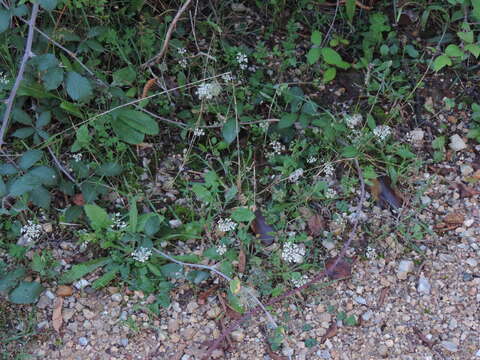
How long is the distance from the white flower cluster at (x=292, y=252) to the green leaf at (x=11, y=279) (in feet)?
2.90

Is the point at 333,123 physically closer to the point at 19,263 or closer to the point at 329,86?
the point at 329,86

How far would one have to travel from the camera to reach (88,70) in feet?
7.22

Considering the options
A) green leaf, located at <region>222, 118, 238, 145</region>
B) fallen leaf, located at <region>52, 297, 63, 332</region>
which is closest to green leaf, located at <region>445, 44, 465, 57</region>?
green leaf, located at <region>222, 118, 238, 145</region>

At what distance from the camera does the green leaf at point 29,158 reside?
208 cm

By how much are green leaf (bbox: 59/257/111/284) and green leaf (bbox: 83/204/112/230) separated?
0.38 ft

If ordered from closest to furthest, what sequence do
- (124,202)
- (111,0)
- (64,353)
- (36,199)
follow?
1. (64,353)
2. (36,199)
3. (124,202)
4. (111,0)

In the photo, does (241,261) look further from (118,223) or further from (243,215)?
(118,223)

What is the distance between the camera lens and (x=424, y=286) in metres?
2.17

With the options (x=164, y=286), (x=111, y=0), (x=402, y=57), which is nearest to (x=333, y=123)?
(x=402, y=57)

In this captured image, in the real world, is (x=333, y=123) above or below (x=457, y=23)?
below

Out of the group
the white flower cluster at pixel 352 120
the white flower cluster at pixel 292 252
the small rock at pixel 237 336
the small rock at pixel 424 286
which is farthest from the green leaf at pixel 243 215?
the small rock at pixel 424 286

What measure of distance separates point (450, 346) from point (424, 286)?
0.73ft

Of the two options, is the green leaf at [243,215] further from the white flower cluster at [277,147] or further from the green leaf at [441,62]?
the green leaf at [441,62]

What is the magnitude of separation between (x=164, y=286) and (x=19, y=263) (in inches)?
20.8
